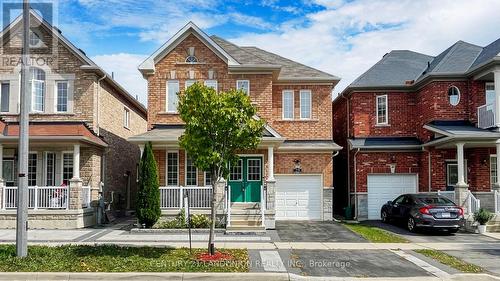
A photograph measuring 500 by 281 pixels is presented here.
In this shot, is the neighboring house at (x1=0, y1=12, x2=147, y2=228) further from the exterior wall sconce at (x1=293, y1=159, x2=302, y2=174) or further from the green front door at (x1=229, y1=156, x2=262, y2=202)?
the exterior wall sconce at (x1=293, y1=159, x2=302, y2=174)

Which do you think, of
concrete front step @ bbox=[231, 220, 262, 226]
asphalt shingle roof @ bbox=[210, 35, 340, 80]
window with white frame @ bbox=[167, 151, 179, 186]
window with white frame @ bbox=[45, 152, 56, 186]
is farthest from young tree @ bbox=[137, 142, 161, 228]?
asphalt shingle roof @ bbox=[210, 35, 340, 80]

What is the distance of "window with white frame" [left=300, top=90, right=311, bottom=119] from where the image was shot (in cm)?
2308

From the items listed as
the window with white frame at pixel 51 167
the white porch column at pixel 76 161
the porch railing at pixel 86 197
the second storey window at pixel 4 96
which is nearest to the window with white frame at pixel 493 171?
the porch railing at pixel 86 197

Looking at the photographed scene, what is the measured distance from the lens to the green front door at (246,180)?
20.7 metres

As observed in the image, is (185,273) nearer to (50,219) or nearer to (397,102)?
(50,219)

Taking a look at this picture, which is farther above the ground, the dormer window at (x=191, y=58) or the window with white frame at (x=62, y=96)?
the dormer window at (x=191, y=58)

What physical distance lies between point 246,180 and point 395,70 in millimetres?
10230

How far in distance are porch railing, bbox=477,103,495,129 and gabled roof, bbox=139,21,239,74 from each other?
434 inches

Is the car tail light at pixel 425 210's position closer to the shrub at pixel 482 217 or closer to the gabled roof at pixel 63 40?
the shrub at pixel 482 217

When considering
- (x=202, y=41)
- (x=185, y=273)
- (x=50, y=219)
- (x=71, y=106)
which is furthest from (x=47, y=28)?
(x=185, y=273)

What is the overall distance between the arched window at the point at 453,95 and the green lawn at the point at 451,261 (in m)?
10.2

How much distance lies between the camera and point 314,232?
18.0 metres

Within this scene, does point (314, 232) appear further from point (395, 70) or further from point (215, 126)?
point (395, 70)

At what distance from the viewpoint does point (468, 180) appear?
71.2ft
